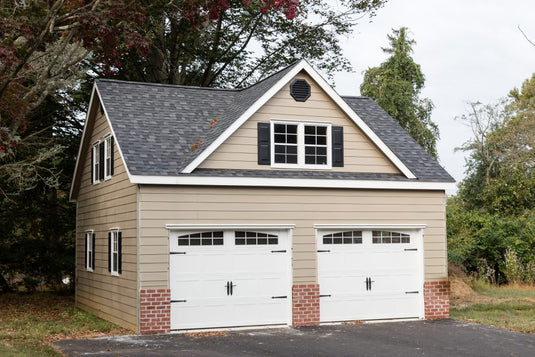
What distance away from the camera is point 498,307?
2047 cm

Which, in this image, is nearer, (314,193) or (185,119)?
(314,193)

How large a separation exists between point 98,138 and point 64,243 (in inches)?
343

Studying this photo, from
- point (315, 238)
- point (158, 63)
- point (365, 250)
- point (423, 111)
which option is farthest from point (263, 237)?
point (423, 111)

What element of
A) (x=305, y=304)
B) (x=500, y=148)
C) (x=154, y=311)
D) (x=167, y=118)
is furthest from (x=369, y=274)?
(x=500, y=148)

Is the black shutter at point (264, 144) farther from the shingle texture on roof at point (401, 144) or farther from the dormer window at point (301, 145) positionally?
the shingle texture on roof at point (401, 144)

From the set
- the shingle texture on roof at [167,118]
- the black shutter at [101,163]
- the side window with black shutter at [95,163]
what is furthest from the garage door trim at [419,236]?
the side window with black shutter at [95,163]

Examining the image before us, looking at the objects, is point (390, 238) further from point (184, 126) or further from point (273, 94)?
point (184, 126)

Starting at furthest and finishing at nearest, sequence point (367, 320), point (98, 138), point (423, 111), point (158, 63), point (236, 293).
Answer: point (423, 111)
point (158, 63)
point (98, 138)
point (367, 320)
point (236, 293)

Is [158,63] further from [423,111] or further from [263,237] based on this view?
[263,237]

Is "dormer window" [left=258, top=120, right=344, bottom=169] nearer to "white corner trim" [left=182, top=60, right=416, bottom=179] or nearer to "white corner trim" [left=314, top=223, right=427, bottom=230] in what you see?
"white corner trim" [left=182, top=60, right=416, bottom=179]

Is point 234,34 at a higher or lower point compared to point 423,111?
higher

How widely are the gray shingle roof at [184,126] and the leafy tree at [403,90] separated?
1282cm

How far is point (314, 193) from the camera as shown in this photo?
58.1 ft

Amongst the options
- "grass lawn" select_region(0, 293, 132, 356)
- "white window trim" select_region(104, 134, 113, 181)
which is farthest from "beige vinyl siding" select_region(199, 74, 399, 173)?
"grass lawn" select_region(0, 293, 132, 356)
